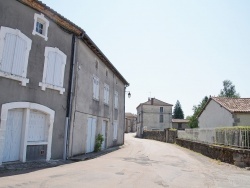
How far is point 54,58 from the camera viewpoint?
477 inches

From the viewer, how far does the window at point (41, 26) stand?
1111 cm

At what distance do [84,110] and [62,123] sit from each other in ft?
9.42

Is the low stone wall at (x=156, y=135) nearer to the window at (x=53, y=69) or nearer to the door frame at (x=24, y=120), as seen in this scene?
the window at (x=53, y=69)

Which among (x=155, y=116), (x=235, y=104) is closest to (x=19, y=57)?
(x=235, y=104)

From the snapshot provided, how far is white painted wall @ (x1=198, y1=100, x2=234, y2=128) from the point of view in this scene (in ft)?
82.5

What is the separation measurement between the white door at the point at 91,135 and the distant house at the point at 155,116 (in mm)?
39526

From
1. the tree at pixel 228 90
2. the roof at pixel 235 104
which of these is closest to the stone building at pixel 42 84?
the roof at pixel 235 104

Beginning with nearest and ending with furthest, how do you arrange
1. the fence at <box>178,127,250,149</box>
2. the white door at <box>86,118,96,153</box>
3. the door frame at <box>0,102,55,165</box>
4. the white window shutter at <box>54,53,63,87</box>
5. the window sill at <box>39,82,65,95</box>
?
the door frame at <box>0,102,55,165</box>, the window sill at <box>39,82,65,95</box>, the white window shutter at <box>54,53,63,87</box>, the fence at <box>178,127,250,149</box>, the white door at <box>86,118,96,153</box>

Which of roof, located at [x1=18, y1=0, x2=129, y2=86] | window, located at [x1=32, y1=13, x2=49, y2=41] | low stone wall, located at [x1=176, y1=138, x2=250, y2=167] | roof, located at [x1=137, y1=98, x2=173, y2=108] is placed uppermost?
roof, located at [x1=137, y1=98, x2=173, y2=108]

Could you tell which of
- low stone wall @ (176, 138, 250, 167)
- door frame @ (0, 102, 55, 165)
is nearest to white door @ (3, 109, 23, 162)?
door frame @ (0, 102, 55, 165)

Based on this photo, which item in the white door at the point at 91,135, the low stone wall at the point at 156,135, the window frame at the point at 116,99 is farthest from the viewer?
the low stone wall at the point at 156,135

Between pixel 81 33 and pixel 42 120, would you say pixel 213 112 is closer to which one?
pixel 81 33

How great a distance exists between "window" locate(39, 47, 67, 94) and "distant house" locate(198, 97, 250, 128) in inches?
682

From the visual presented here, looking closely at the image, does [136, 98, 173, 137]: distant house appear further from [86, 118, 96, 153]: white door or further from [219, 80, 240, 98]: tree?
[86, 118, 96, 153]: white door
